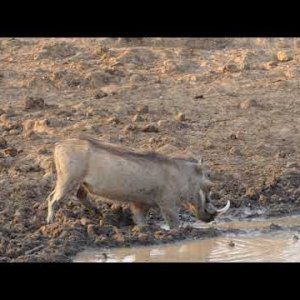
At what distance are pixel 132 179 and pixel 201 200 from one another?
0.82 metres

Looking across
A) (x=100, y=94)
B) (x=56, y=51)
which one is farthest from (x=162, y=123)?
(x=56, y=51)

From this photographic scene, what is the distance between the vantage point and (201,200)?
9.64 meters

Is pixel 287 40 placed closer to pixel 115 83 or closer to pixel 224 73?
pixel 224 73

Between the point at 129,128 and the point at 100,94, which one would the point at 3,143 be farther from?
the point at 100,94

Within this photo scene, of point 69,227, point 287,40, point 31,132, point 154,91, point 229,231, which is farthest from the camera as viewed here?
point 287,40

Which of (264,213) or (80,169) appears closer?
(80,169)

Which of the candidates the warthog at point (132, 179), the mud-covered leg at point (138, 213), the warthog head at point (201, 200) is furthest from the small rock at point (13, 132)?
the warthog head at point (201, 200)

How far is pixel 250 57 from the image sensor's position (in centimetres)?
1528

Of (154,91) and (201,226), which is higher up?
(154,91)

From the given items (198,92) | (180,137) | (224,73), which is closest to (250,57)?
(224,73)

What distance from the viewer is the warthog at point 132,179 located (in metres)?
9.12

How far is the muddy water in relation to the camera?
8.56 metres

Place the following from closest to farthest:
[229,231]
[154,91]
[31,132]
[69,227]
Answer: [69,227]
[229,231]
[31,132]
[154,91]

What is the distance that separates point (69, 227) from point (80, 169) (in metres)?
0.59
